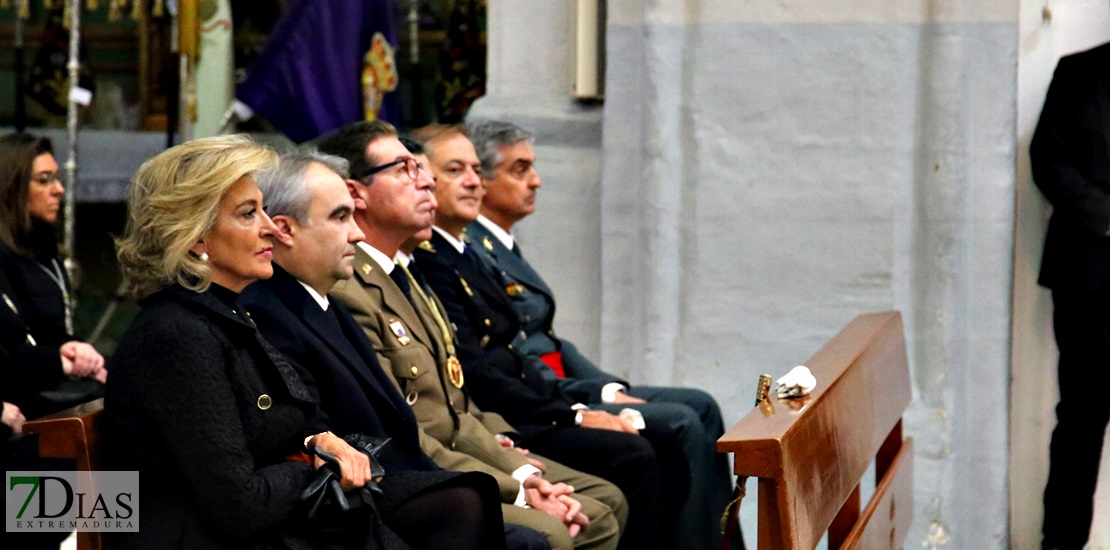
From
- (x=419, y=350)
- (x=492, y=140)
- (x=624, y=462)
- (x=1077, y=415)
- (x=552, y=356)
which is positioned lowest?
(x=1077, y=415)

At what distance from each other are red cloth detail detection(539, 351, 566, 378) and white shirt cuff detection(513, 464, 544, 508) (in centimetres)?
98

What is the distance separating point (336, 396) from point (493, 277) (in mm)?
1422

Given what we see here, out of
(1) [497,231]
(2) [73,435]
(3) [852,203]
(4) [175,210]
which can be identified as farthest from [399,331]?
(3) [852,203]

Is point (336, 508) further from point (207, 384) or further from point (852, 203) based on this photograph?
point (852, 203)

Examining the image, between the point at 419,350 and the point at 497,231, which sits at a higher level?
the point at 497,231

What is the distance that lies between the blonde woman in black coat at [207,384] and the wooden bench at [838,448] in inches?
27.7

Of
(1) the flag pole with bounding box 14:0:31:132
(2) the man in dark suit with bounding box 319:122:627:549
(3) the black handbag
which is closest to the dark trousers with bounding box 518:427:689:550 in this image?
(2) the man in dark suit with bounding box 319:122:627:549

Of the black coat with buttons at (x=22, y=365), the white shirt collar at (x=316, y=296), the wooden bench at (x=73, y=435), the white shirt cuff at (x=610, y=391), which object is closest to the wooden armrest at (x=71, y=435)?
the wooden bench at (x=73, y=435)

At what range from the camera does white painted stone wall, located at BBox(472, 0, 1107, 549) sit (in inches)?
210

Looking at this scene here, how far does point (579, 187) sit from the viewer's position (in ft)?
19.2

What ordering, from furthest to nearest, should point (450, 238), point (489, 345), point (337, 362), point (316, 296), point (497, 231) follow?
point (497, 231) < point (450, 238) < point (489, 345) < point (316, 296) < point (337, 362)

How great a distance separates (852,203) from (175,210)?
10.2ft

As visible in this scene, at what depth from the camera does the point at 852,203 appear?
543 centimetres

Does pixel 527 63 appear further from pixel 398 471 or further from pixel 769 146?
pixel 398 471
